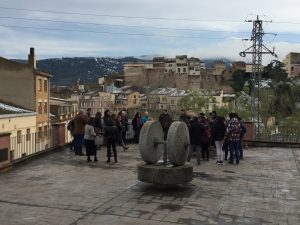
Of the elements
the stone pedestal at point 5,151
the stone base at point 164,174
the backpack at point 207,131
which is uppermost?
the backpack at point 207,131

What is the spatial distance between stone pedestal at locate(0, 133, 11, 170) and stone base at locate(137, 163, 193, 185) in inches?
165

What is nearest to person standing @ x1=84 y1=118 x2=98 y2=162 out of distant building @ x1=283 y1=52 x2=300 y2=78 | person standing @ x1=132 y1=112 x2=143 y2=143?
person standing @ x1=132 y1=112 x2=143 y2=143

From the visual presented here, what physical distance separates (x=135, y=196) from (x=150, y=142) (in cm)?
159

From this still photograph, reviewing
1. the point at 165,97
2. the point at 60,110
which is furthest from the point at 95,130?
the point at 165,97

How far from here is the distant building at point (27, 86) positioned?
46.3m

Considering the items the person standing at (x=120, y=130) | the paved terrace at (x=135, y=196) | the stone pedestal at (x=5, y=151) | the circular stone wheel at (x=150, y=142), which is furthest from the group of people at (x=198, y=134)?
the circular stone wheel at (x=150, y=142)

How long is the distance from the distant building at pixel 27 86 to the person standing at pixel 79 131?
102ft

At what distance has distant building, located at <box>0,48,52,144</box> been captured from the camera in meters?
46.3

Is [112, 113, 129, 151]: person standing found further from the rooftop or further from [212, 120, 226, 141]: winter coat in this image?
the rooftop

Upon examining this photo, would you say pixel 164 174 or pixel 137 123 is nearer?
pixel 164 174

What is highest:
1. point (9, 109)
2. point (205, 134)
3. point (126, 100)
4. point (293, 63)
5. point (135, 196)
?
point (293, 63)

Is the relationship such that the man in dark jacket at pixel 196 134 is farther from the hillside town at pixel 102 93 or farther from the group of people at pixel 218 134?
the hillside town at pixel 102 93

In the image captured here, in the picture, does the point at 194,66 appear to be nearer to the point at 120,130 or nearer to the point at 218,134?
the point at 120,130

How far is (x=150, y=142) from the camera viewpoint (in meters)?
11.4
